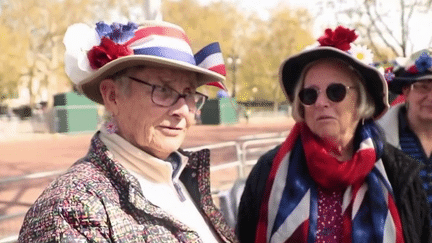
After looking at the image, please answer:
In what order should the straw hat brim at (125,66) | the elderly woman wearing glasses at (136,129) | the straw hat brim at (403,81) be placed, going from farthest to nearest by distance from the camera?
the straw hat brim at (403,81) < the straw hat brim at (125,66) < the elderly woman wearing glasses at (136,129)

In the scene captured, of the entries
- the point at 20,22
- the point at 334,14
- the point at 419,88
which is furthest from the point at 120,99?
the point at 20,22

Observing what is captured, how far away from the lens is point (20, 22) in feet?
103

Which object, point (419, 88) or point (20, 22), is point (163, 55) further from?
point (20, 22)

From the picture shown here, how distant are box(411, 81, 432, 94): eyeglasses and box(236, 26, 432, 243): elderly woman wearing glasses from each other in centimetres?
97

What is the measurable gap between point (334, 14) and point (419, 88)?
12.2m

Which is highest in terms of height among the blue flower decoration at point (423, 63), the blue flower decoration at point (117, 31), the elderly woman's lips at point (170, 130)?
the blue flower decoration at point (117, 31)

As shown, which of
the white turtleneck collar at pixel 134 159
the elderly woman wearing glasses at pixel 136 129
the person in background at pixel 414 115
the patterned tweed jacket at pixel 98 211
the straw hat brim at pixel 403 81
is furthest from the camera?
the straw hat brim at pixel 403 81

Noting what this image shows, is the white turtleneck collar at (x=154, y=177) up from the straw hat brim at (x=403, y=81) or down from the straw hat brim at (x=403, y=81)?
down

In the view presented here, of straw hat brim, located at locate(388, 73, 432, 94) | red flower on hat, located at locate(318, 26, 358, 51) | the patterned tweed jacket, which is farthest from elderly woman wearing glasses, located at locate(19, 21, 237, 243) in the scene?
straw hat brim, located at locate(388, 73, 432, 94)

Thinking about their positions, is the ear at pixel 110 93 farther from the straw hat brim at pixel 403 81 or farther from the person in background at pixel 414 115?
the straw hat brim at pixel 403 81

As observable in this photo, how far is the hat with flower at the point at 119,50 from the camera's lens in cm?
171

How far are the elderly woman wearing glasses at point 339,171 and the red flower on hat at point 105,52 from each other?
109 cm

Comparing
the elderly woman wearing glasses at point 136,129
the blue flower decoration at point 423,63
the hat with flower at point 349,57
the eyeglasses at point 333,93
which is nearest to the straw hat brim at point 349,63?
the hat with flower at point 349,57

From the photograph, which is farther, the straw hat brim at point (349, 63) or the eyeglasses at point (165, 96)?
the straw hat brim at point (349, 63)
